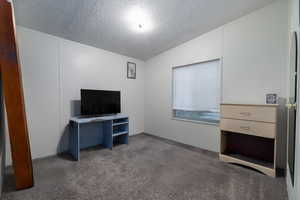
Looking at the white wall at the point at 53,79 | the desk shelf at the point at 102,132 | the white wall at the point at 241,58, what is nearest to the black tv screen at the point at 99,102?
the desk shelf at the point at 102,132

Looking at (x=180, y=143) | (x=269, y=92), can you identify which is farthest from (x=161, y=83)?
(x=269, y=92)

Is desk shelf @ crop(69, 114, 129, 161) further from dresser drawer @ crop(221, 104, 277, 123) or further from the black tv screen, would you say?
dresser drawer @ crop(221, 104, 277, 123)

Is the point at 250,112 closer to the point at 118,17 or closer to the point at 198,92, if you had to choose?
the point at 198,92

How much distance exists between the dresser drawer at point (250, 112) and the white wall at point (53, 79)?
2.66 m

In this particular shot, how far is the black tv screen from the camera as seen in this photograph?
2617 millimetres

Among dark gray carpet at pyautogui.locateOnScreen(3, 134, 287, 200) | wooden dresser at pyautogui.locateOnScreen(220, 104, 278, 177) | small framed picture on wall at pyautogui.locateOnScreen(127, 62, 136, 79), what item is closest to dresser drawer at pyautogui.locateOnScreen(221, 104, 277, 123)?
wooden dresser at pyautogui.locateOnScreen(220, 104, 278, 177)

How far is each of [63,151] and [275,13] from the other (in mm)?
4449

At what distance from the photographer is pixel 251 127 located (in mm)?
2000

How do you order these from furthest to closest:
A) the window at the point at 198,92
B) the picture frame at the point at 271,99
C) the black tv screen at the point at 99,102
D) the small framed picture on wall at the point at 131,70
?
the small framed picture on wall at the point at 131,70, the window at the point at 198,92, the black tv screen at the point at 99,102, the picture frame at the point at 271,99

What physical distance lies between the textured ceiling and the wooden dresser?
1583mm

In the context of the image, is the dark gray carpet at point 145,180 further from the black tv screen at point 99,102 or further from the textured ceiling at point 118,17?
the textured ceiling at point 118,17

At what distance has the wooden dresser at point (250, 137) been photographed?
1868 millimetres

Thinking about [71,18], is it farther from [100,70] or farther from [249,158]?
[249,158]

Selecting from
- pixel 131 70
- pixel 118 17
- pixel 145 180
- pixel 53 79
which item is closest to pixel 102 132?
pixel 53 79
